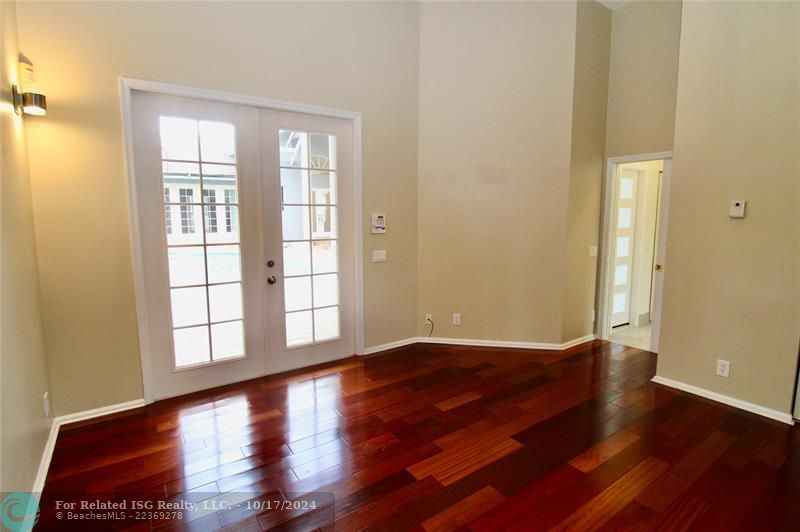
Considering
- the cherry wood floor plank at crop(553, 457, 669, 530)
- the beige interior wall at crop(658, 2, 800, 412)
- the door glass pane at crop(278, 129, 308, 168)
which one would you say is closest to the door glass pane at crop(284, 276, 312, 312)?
the door glass pane at crop(278, 129, 308, 168)

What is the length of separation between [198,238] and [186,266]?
0.24 m

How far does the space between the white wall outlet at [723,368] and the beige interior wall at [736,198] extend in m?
0.05

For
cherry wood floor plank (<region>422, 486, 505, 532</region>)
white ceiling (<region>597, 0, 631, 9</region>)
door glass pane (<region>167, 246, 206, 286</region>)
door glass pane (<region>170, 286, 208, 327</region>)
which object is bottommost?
cherry wood floor plank (<region>422, 486, 505, 532</region>)

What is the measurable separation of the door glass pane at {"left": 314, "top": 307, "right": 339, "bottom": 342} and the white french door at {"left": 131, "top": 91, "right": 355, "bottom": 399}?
0.4 inches

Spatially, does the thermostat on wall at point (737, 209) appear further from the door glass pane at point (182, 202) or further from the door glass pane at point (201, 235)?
the door glass pane at point (182, 202)

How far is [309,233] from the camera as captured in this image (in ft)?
12.2

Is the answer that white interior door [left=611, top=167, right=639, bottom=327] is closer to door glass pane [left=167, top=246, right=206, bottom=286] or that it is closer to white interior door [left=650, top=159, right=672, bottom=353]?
white interior door [left=650, top=159, right=672, bottom=353]

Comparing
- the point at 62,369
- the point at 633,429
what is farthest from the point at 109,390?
the point at 633,429

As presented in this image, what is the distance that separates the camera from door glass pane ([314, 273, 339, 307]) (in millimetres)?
3822

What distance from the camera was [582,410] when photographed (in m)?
2.97

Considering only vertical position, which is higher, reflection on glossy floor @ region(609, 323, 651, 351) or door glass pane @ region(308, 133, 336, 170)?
door glass pane @ region(308, 133, 336, 170)

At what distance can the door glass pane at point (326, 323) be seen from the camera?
3859mm

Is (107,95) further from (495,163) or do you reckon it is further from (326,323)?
(495,163)

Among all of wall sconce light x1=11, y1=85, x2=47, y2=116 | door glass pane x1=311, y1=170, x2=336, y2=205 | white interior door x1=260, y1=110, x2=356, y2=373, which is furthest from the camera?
door glass pane x1=311, y1=170, x2=336, y2=205
